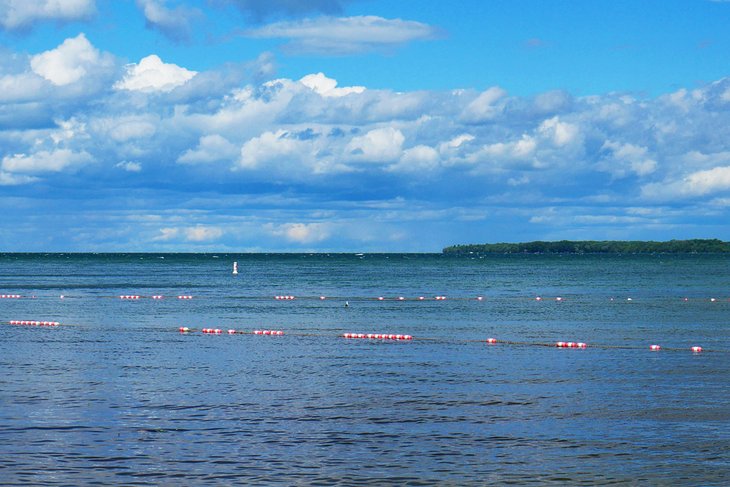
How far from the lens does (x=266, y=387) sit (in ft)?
138

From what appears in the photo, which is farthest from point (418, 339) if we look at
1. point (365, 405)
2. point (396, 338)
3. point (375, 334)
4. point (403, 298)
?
point (403, 298)

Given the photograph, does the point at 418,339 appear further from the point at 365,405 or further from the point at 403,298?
the point at 403,298

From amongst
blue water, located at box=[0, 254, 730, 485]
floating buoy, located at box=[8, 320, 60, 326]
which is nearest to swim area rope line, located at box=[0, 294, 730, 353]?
floating buoy, located at box=[8, 320, 60, 326]

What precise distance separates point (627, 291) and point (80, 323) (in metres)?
77.7

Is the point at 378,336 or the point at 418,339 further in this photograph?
the point at 378,336

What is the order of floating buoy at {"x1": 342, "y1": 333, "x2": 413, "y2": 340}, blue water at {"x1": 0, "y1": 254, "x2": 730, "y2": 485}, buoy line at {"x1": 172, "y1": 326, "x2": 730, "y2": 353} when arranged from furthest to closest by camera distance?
floating buoy at {"x1": 342, "y1": 333, "x2": 413, "y2": 340}
buoy line at {"x1": 172, "y1": 326, "x2": 730, "y2": 353}
blue water at {"x1": 0, "y1": 254, "x2": 730, "y2": 485}

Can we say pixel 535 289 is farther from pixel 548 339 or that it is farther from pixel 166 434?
pixel 166 434

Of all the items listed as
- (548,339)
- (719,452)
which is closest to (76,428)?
(719,452)

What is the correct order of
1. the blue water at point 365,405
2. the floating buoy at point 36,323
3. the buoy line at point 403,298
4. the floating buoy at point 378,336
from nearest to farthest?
the blue water at point 365,405
the floating buoy at point 378,336
the floating buoy at point 36,323
the buoy line at point 403,298

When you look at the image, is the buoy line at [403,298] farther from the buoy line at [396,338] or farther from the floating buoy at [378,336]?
the floating buoy at [378,336]

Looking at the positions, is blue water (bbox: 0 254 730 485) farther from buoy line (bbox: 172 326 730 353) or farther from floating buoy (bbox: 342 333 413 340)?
floating buoy (bbox: 342 333 413 340)

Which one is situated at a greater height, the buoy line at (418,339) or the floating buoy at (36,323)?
the floating buoy at (36,323)

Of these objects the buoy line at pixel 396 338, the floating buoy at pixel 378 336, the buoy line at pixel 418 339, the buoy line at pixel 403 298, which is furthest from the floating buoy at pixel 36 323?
the buoy line at pixel 403 298

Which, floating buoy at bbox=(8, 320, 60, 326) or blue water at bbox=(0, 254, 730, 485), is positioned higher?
floating buoy at bbox=(8, 320, 60, 326)
